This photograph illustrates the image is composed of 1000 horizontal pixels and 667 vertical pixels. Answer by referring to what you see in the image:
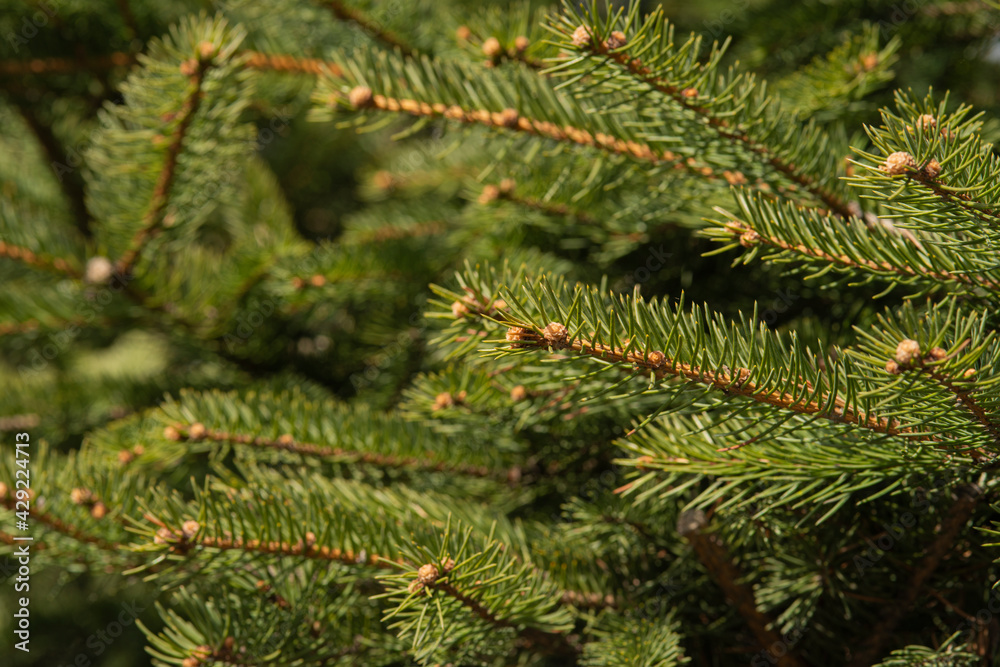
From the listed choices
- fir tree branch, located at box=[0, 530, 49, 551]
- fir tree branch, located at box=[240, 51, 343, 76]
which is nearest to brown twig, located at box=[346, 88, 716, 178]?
fir tree branch, located at box=[240, 51, 343, 76]

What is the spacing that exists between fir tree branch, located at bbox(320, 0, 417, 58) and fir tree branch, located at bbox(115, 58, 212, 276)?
203mm

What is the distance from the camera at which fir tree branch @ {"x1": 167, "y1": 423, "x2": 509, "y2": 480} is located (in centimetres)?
70

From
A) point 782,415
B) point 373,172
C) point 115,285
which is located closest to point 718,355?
point 782,415

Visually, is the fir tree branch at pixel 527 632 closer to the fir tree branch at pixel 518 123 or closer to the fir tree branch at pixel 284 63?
the fir tree branch at pixel 518 123

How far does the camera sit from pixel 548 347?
1.36 ft

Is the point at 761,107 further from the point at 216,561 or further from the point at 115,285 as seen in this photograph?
the point at 115,285

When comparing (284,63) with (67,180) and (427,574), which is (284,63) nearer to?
(67,180)

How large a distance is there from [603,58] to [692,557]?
0.41 m

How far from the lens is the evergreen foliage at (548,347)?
1.47ft

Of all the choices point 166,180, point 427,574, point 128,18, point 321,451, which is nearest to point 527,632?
point 427,574

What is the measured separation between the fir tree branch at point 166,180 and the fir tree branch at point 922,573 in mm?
743

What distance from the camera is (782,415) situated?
0.43 meters

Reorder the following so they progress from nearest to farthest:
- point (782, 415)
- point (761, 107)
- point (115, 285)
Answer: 1. point (782, 415)
2. point (761, 107)
3. point (115, 285)

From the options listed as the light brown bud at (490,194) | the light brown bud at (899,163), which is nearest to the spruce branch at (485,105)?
the light brown bud at (490,194)
